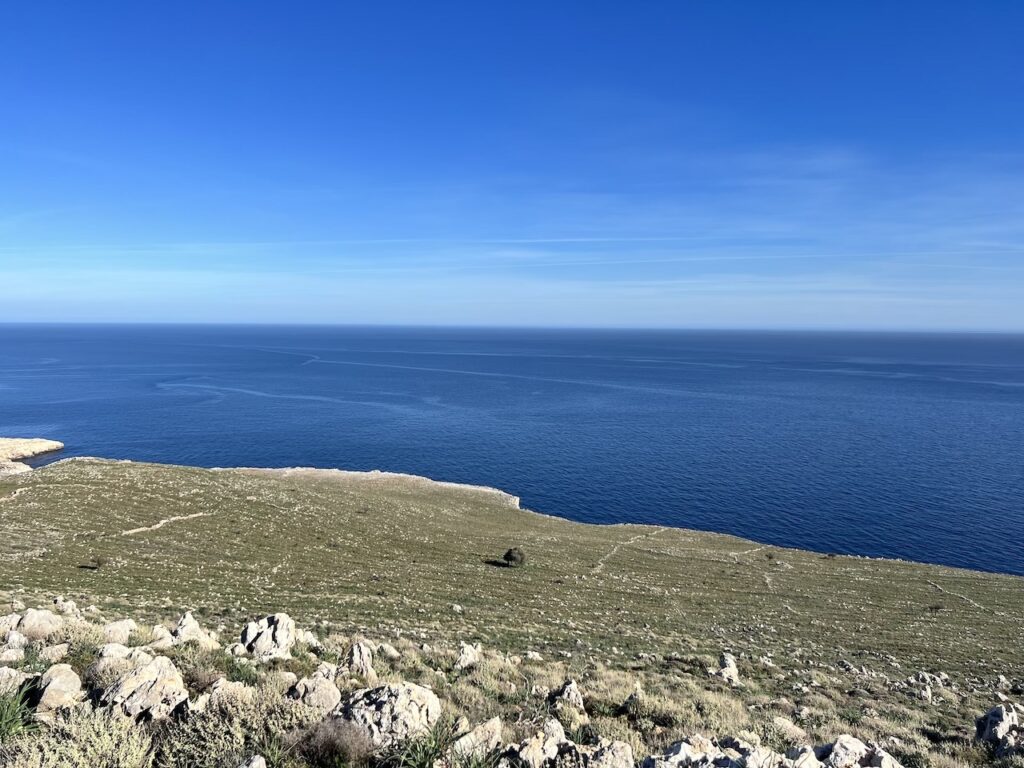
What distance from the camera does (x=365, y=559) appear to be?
4216 cm

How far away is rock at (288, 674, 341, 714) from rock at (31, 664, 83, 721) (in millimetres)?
4440

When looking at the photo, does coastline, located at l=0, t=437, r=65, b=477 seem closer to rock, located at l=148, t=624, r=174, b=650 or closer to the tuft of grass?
rock, located at l=148, t=624, r=174, b=650

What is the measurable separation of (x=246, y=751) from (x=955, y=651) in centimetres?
3511

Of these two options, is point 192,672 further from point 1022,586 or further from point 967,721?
point 1022,586

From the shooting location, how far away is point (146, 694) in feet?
38.3

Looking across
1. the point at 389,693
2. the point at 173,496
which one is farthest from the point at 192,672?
the point at 173,496

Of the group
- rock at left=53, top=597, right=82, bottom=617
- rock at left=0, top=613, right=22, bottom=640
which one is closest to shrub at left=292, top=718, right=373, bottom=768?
rock at left=0, top=613, right=22, bottom=640

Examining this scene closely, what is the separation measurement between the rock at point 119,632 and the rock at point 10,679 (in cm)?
341

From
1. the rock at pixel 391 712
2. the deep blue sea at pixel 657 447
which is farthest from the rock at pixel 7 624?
the deep blue sea at pixel 657 447

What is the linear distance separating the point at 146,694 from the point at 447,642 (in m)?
13.1

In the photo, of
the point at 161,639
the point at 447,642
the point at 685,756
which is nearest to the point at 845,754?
the point at 685,756

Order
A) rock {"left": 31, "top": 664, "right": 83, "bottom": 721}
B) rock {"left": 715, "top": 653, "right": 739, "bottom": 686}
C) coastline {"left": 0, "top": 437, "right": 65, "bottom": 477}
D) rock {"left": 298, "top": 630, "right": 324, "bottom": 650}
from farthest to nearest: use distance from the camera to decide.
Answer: coastline {"left": 0, "top": 437, "right": 65, "bottom": 477} → rock {"left": 715, "top": 653, "right": 739, "bottom": 686} → rock {"left": 298, "top": 630, "right": 324, "bottom": 650} → rock {"left": 31, "top": 664, "right": 83, "bottom": 721}

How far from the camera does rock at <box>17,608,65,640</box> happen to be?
15922mm

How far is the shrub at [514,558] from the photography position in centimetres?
4384
